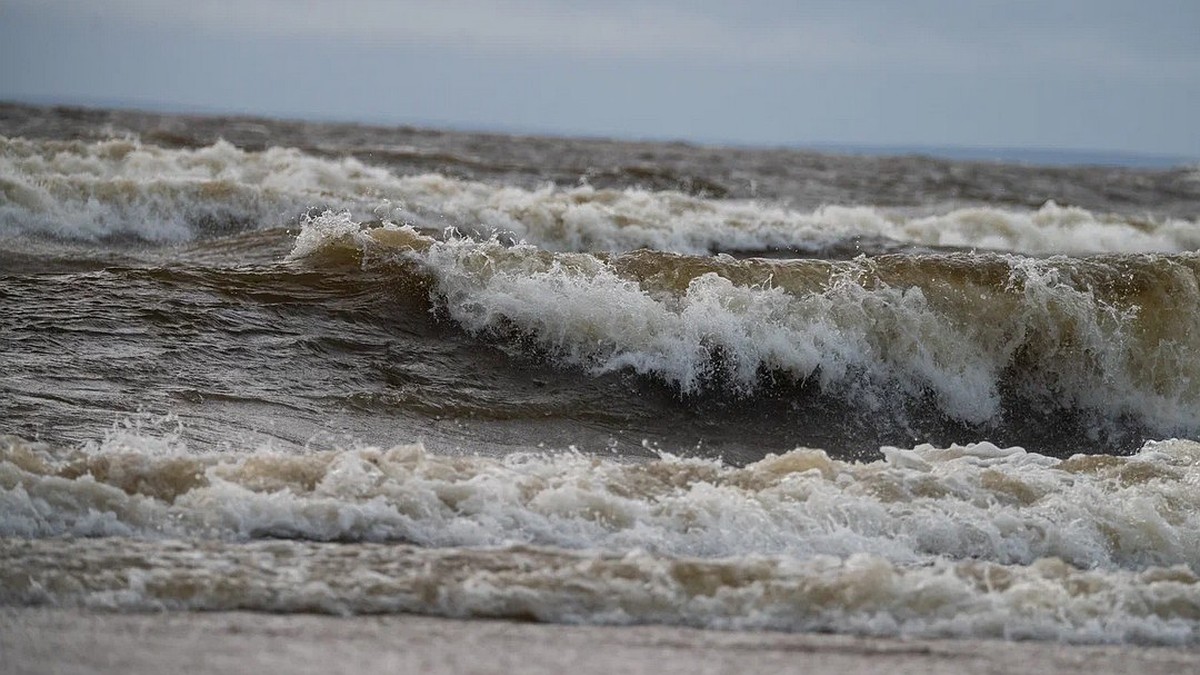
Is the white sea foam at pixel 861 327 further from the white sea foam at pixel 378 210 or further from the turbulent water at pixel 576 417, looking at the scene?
the white sea foam at pixel 378 210

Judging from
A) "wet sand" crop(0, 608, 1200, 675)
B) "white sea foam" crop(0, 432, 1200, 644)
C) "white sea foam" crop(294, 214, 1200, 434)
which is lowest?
"wet sand" crop(0, 608, 1200, 675)

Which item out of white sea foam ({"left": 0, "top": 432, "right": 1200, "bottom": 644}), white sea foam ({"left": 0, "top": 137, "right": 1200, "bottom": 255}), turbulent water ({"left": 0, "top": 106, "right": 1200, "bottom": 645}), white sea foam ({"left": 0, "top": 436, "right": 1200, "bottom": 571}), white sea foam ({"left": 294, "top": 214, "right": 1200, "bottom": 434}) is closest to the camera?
white sea foam ({"left": 0, "top": 432, "right": 1200, "bottom": 644})

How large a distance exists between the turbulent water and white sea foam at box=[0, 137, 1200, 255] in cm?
7

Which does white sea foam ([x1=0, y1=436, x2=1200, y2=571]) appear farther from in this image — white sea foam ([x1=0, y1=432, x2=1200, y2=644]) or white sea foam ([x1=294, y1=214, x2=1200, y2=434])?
white sea foam ([x1=294, y1=214, x2=1200, y2=434])

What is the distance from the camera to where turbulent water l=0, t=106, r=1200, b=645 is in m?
4.48

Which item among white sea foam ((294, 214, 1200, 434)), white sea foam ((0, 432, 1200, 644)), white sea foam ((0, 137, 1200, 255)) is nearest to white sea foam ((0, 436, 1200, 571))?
white sea foam ((0, 432, 1200, 644))

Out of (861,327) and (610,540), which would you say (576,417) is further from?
(610,540)

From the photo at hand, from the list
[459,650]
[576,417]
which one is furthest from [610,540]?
[576,417]

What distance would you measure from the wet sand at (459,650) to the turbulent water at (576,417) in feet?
0.42

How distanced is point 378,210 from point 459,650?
9.58 metres

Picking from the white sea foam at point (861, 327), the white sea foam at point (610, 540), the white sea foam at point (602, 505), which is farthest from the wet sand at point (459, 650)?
the white sea foam at point (861, 327)

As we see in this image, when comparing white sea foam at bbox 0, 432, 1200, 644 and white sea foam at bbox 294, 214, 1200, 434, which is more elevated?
white sea foam at bbox 294, 214, 1200, 434

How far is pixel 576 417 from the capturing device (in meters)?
7.30

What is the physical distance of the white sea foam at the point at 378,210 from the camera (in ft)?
39.3
